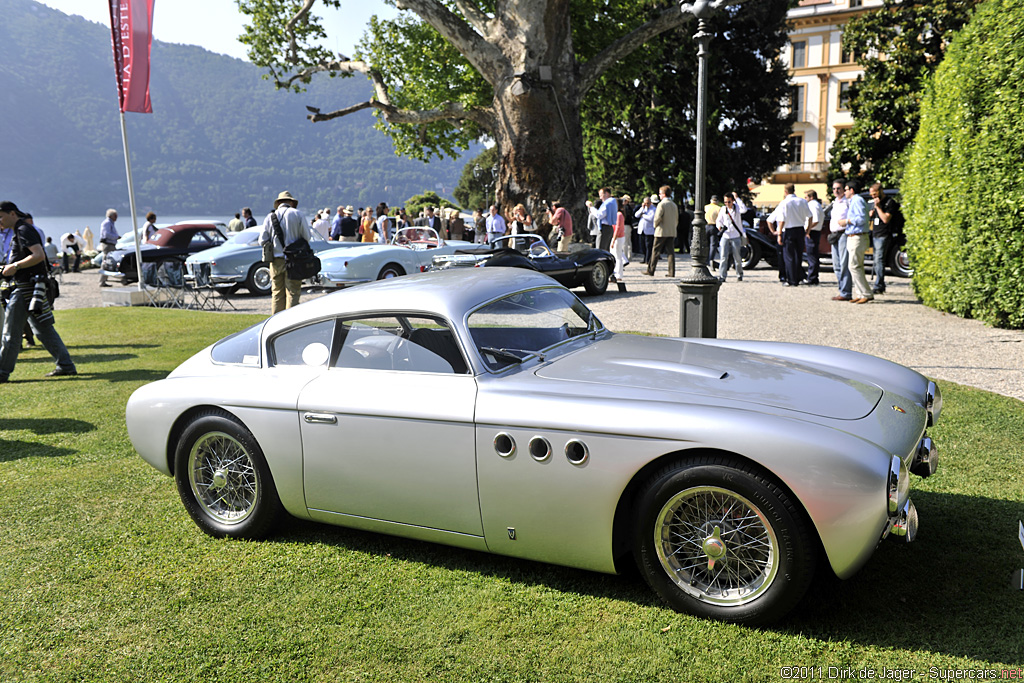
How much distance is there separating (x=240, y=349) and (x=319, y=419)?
894 millimetres

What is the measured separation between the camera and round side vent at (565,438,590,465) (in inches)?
126

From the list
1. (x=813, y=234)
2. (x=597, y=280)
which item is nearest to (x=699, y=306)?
(x=597, y=280)

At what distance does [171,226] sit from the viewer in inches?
776

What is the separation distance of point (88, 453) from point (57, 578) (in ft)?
7.37

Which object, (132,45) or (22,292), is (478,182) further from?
(22,292)

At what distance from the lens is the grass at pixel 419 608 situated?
2.95 meters

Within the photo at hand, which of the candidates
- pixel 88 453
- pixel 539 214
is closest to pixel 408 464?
pixel 88 453

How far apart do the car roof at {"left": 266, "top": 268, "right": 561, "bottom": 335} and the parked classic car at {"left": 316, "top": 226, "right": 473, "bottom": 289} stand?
1124 centimetres

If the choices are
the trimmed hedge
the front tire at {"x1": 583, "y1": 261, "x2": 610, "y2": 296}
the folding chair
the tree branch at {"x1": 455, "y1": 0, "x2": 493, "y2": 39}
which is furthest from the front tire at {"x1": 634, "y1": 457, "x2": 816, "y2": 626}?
the tree branch at {"x1": 455, "y1": 0, "x2": 493, "y2": 39}

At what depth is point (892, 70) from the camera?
26484 millimetres

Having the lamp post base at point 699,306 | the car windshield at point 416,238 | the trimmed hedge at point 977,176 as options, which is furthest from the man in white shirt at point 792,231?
the lamp post base at point 699,306

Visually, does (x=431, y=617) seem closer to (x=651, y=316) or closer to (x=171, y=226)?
(x=651, y=316)

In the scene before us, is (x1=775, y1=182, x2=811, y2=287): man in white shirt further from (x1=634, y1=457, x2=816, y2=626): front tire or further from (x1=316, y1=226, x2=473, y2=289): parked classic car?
(x1=634, y1=457, x2=816, y2=626): front tire

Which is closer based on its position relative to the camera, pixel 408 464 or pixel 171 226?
pixel 408 464
